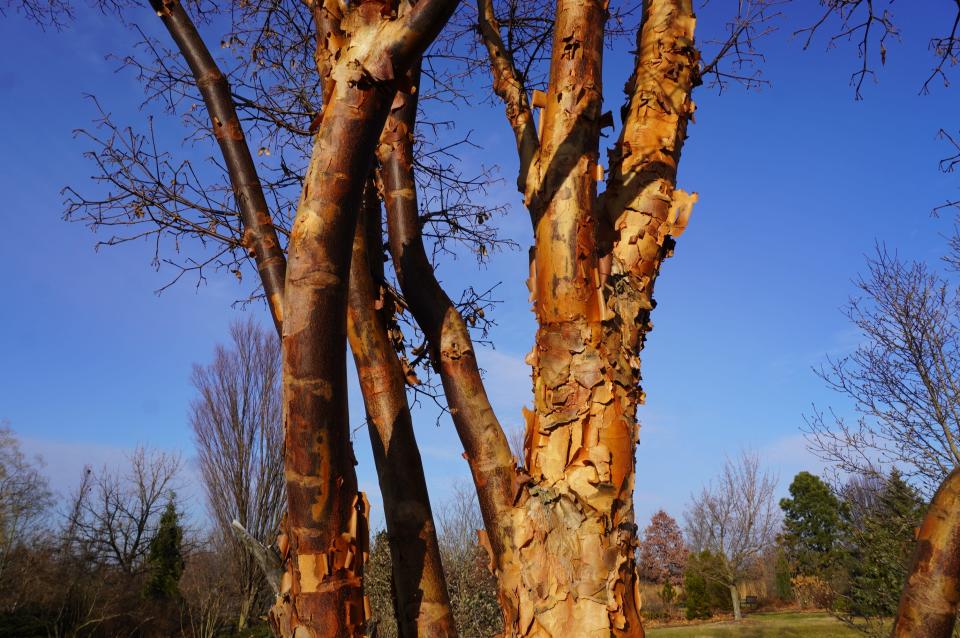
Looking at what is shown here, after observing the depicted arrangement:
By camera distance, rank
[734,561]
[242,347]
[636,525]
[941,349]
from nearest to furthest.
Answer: [636,525], [941,349], [242,347], [734,561]

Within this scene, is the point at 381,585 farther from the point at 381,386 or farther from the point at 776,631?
the point at 776,631

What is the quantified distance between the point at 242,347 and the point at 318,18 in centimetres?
1705

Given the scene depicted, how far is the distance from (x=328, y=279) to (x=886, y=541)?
9.19m

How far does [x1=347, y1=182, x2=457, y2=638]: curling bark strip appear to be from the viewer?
2.15 metres

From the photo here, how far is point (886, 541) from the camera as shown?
8.13 metres

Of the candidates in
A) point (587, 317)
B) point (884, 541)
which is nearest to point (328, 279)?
point (587, 317)

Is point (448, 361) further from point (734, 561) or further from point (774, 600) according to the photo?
point (774, 600)

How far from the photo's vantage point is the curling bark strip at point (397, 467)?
2.15 m

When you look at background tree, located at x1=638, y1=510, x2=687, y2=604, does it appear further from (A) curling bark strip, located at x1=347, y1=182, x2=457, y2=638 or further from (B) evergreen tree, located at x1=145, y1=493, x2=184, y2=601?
(A) curling bark strip, located at x1=347, y1=182, x2=457, y2=638

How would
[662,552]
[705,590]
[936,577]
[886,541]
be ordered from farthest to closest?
[662,552]
[705,590]
[886,541]
[936,577]

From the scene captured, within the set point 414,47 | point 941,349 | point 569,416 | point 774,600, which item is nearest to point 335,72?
point 414,47

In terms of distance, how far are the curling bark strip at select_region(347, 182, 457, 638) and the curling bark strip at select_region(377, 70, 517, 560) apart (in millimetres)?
161

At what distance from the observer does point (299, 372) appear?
1.39 m

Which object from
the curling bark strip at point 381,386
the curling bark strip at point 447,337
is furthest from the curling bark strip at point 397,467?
the curling bark strip at point 447,337
